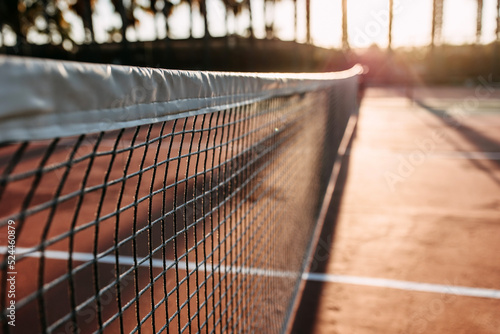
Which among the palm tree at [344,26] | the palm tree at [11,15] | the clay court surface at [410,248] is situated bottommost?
the clay court surface at [410,248]

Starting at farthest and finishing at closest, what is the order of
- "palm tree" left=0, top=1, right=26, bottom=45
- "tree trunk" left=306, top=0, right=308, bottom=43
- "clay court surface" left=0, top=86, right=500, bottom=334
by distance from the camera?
"tree trunk" left=306, top=0, right=308, bottom=43
"palm tree" left=0, top=1, right=26, bottom=45
"clay court surface" left=0, top=86, right=500, bottom=334

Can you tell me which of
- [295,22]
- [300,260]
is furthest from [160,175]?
[295,22]

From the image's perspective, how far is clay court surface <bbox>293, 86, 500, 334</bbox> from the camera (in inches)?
138

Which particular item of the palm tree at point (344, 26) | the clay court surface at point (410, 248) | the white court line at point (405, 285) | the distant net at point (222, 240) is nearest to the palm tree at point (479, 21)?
the palm tree at point (344, 26)

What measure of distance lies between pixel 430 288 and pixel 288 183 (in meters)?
1.42

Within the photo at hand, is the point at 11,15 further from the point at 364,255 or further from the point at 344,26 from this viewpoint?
the point at 364,255

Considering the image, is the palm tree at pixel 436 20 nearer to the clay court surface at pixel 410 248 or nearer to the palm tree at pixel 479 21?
the palm tree at pixel 479 21

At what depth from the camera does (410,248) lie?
4816 mm

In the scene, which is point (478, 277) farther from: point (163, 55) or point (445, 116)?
point (163, 55)

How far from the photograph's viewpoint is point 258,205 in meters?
3.11

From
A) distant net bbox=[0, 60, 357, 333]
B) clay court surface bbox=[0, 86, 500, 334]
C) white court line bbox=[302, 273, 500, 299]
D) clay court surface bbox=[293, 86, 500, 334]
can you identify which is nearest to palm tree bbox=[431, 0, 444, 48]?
clay court surface bbox=[293, 86, 500, 334]

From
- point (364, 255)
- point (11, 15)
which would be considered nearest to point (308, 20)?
point (11, 15)

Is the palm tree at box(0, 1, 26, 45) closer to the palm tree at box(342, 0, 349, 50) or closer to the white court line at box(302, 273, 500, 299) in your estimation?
the palm tree at box(342, 0, 349, 50)

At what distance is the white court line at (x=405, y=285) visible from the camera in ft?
12.6
